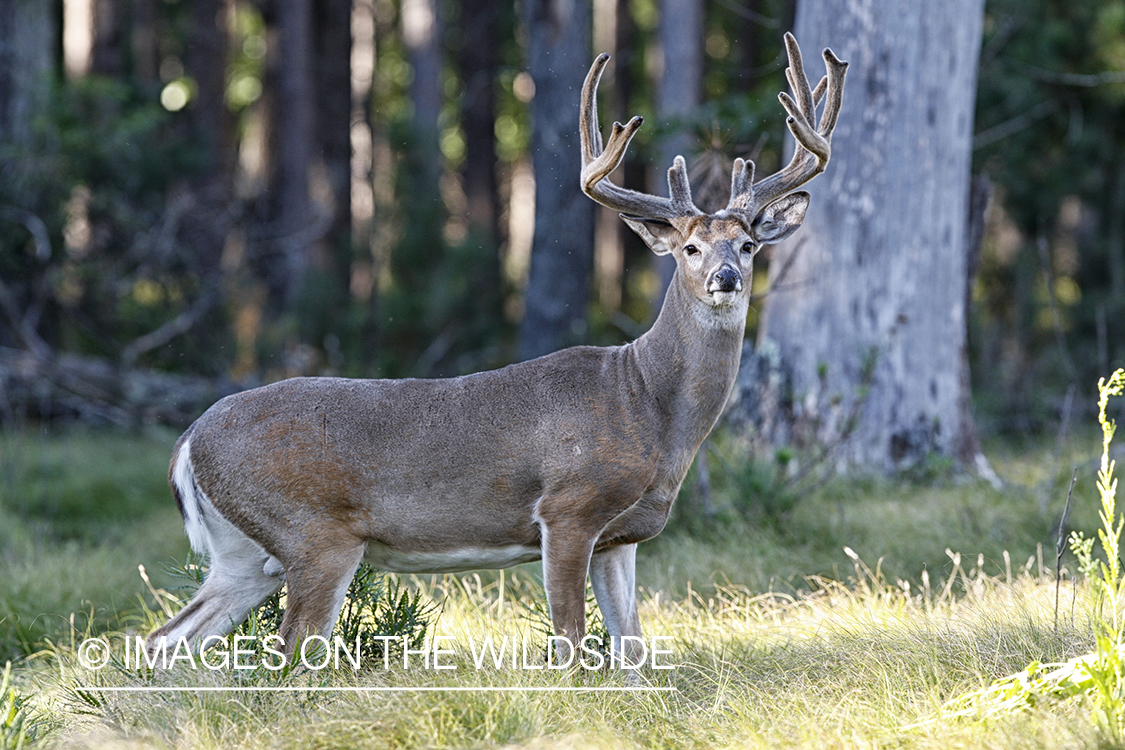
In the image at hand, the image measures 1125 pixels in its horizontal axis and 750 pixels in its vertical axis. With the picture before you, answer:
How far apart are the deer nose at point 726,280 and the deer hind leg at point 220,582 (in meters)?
1.87

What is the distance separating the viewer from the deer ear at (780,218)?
4.55m

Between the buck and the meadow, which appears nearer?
the meadow

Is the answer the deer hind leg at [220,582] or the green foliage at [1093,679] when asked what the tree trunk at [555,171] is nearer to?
the deer hind leg at [220,582]

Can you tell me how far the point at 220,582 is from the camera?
434 centimetres

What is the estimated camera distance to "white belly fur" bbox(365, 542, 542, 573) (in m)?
4.16

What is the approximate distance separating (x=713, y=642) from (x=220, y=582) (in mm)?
1934

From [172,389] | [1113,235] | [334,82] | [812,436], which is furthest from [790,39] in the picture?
[334,82]

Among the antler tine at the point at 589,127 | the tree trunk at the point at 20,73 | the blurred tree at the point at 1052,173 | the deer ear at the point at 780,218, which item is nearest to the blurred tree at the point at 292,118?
the tree trunk at the point at 20,73

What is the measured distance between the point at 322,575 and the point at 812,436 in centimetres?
399

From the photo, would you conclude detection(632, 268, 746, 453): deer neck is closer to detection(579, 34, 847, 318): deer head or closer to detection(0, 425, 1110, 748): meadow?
detection(579, 34, 847, 318): deer head

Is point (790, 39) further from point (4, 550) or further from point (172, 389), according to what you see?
point (172, 389)

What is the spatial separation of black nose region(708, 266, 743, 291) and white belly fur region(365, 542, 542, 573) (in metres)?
1.15

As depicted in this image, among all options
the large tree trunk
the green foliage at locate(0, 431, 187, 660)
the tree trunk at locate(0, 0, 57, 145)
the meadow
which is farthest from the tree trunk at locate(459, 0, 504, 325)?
the meadow

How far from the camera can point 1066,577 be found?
5.17m
